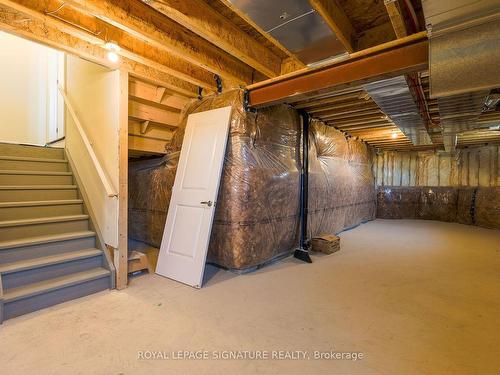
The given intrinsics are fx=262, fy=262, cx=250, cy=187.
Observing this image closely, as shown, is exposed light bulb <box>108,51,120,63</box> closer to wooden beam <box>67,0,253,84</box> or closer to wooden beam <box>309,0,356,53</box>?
wooden beam <box>67,0,253,84</box>

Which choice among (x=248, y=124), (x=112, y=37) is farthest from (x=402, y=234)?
(x=112, y=37)

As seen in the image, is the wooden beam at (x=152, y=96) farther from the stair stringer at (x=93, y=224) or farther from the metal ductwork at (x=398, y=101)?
the metal ductwork at (x=398, y=101)

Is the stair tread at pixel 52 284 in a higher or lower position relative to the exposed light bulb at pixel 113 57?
lower

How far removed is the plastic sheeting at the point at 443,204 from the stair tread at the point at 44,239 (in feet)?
24.7

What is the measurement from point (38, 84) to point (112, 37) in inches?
163

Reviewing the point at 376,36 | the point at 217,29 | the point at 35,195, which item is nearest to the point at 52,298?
the point at 35,195

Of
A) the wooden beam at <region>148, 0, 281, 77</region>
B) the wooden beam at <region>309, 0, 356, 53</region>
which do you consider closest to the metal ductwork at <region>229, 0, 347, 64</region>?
the wooden beam at <region>309, 0, 356, 53</region>

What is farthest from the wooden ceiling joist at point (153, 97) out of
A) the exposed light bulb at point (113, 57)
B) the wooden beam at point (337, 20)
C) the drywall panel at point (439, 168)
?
the drywall panel at point (439, 168)

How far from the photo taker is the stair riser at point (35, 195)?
2860 mm

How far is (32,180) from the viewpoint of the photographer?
3205 mm

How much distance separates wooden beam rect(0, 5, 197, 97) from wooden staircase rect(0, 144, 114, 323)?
1603 millimetres

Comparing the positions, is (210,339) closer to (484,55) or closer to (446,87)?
(446,87)

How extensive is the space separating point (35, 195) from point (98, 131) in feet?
3.49

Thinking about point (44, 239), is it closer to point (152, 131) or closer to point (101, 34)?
point (152, 131)
